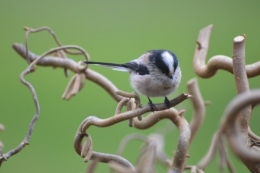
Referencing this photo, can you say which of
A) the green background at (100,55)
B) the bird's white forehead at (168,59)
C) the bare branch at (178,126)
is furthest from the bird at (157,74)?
the green background at (100,55)

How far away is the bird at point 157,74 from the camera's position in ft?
3.40

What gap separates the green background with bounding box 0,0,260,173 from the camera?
2906mm

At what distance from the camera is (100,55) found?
3.94 m

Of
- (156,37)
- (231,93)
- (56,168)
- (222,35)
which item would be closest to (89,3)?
(156,37)

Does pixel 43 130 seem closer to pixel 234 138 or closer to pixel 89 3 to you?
pixel 89 3

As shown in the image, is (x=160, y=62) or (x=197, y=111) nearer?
(x=197, y=111)

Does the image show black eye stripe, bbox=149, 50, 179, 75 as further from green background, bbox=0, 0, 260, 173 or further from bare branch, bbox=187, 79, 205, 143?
green background, bbox=0, 0, 260, 173

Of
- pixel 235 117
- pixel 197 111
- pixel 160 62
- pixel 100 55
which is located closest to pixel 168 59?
pixel 160 62

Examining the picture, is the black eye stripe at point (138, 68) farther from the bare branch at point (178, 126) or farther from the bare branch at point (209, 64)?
the bare branch at point (178, 126)

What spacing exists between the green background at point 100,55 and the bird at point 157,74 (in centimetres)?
107

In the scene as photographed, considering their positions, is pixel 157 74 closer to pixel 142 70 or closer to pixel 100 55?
pixel 142 70

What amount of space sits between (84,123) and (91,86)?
282 cm

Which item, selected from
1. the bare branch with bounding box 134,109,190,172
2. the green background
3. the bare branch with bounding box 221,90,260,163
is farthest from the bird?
the green background

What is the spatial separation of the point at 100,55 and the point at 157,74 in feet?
9.41
